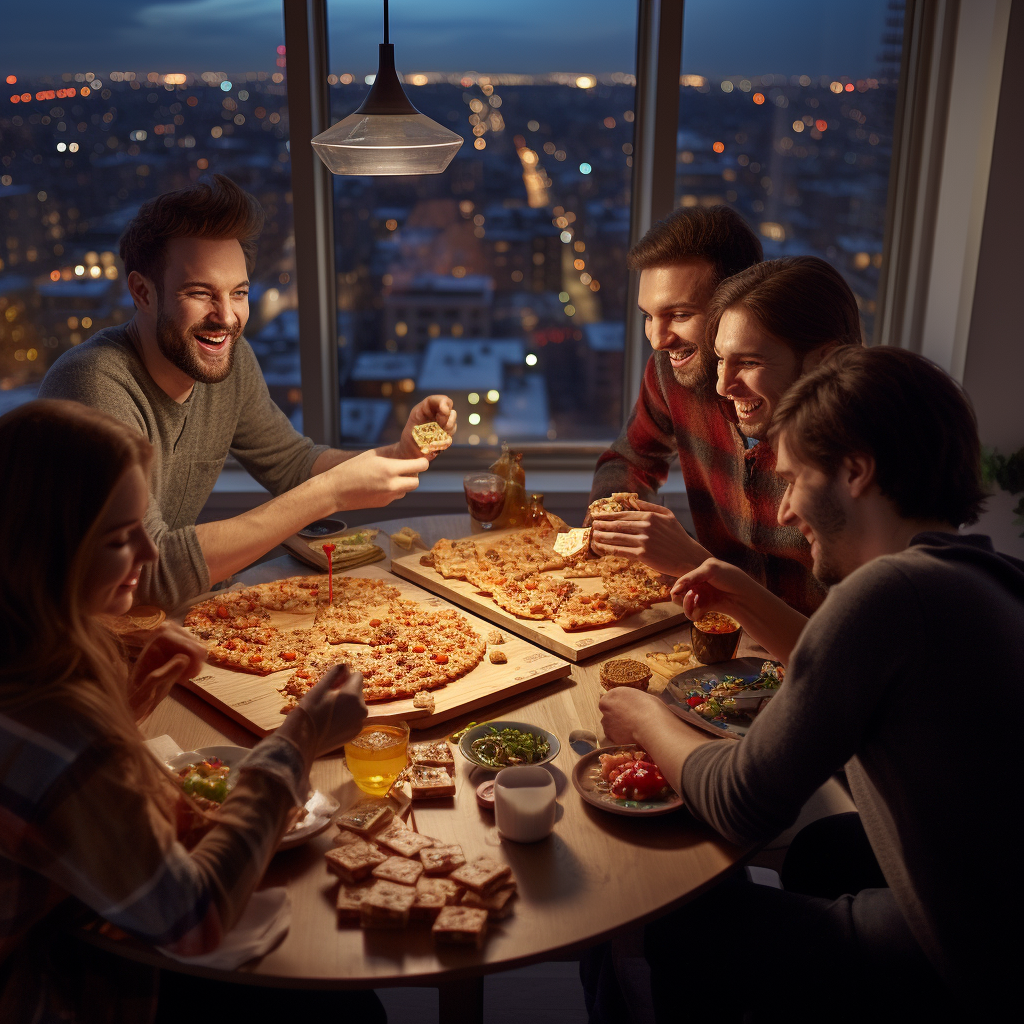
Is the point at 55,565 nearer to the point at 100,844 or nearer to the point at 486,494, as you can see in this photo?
the point at 100,844

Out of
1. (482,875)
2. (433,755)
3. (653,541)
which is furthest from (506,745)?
(653,541)

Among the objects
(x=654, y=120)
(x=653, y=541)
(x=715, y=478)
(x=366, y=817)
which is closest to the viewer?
(x=366, y=817)

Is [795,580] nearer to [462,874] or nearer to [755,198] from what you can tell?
[462,874]

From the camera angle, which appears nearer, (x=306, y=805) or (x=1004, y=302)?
(x=306, y=805)

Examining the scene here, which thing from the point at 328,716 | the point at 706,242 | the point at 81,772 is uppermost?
the point at 706,242

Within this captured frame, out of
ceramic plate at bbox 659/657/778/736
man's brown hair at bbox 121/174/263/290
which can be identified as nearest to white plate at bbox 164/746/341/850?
ceramic plate at bbox 659/657/778/736

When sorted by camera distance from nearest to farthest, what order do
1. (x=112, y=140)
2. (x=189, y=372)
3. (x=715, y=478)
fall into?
(x=189, y=372), (x=715, y=478), (x=112, y=140)
